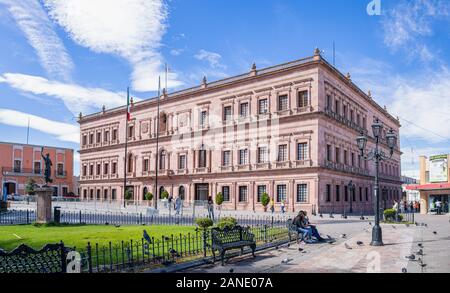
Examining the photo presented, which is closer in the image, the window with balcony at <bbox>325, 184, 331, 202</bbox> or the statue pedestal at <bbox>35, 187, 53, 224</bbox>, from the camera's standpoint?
the statue pedestal at <bbox>35, 187, 53, 224</bbox>

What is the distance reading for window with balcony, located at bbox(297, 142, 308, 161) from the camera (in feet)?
124

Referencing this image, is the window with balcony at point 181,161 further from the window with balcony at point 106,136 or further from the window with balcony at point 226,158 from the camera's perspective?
the window with balcony at point 106,136

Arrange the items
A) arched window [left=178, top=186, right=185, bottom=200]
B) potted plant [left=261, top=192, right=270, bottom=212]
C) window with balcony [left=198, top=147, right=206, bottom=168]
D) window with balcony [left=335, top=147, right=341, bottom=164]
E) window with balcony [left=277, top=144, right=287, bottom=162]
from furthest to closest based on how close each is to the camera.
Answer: arched window [left=178, top=186, right=185, bottom=200] < window with balcony [left=198, top=147, right=206, bottom=168] < window with balcony [left=335, top=147, right=341, bottom=164] < window with balcony [left=277, top=144, right=287, bottom=162] < potted plant [left=261, top=192, right=270, bottom=212]

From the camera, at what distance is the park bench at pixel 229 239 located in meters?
10.3

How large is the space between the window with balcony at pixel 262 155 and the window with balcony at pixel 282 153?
1419 millimetres

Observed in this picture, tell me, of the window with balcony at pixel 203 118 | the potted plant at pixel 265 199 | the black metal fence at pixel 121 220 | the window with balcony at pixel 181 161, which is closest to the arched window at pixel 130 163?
the window with balcony at pixel 181 161

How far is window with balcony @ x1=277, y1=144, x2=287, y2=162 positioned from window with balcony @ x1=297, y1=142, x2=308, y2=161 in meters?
1.37

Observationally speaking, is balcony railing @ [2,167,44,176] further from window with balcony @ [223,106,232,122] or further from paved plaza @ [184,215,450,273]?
paved plaza @ [184,215,450,273]

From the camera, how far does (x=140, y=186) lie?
5300 cm

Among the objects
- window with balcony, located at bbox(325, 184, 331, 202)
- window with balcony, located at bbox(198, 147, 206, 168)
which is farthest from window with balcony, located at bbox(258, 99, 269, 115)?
window with balcony, located at bbox(325, 184, 331, 202)

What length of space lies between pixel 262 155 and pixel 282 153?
2.19 metres

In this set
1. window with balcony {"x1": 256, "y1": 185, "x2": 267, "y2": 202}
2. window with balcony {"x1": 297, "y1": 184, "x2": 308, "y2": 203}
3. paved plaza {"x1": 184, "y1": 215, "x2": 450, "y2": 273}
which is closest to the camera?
paved plaza {"x1": 184, "y1": 215, "x2": 450, "y2": 273}

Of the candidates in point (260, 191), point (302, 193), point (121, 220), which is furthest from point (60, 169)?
point (121, 220)
